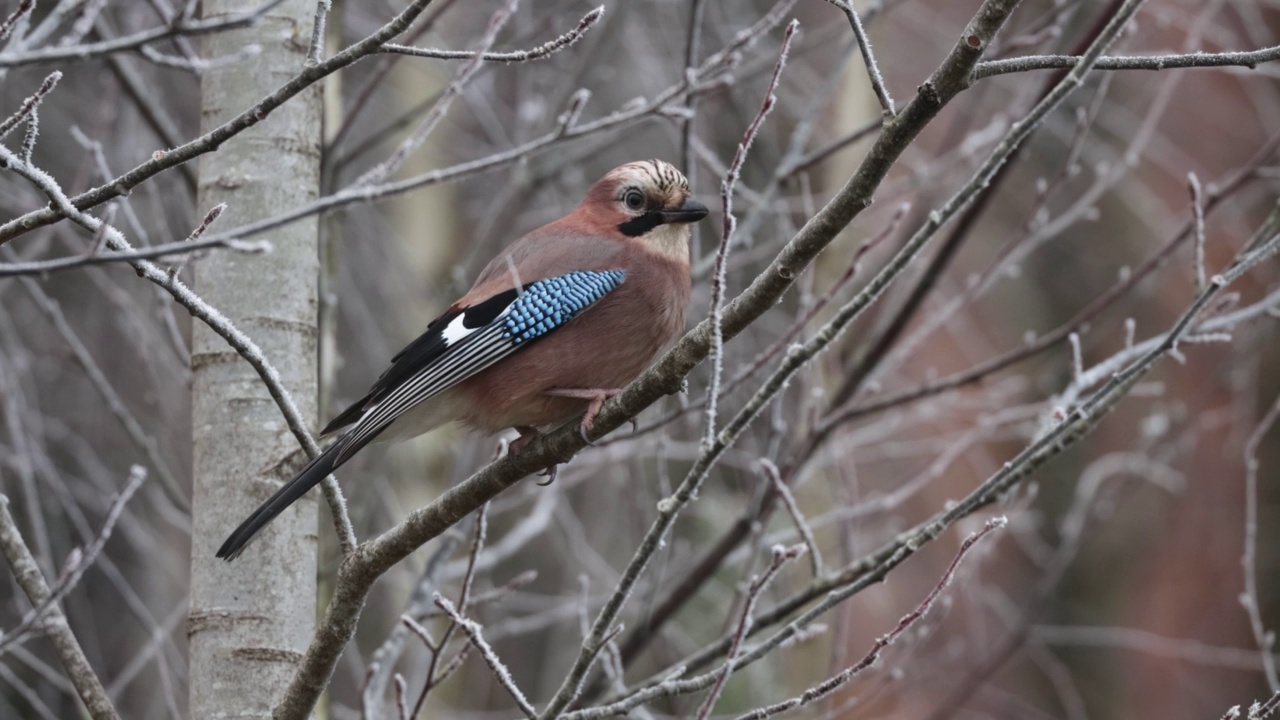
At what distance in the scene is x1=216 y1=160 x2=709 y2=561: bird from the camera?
4043mm

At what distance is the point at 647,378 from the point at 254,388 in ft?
4.24

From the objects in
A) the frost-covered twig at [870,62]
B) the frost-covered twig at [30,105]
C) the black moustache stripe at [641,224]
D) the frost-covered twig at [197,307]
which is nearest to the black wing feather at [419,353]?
the black moustache stripe at [641,224]

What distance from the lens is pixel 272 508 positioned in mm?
3180

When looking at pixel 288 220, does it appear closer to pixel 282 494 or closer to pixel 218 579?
pixel 282 494

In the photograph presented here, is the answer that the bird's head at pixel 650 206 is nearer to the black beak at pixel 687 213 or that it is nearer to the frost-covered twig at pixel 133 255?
the black beak at pixel 687 213

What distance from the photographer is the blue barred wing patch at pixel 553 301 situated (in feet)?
13.6

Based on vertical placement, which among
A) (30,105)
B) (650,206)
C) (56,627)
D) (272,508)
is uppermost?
(650,206)

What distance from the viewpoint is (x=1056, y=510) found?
45.1 feet

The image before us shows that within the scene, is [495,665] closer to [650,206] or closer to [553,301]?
[553,301]

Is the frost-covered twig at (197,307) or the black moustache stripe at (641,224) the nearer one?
the frost-covered twig at (197,307)

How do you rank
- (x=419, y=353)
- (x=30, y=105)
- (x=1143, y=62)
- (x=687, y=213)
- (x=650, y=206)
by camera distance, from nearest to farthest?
(x=30, y=105)
(x=1143, y=62)
(x=419, y=353)
(x=687, y=213)
(x=650, y=206)

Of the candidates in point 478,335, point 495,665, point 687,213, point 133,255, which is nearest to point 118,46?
point 133,255

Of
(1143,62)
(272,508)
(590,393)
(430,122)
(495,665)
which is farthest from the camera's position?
(590,393)

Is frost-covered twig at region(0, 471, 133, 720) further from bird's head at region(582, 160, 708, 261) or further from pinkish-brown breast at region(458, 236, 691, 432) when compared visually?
bird's head at region(582, 160, 708, 261)
